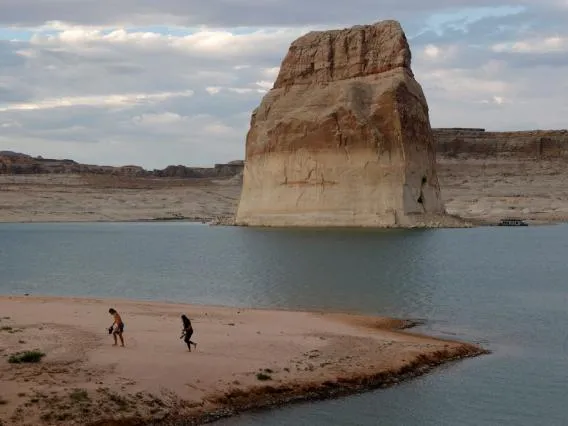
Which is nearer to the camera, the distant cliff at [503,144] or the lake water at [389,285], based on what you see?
the lake water at [389,285]

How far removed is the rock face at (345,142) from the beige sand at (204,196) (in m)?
22.4

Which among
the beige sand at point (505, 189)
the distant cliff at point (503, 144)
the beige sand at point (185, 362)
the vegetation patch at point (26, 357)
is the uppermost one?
the distant cliff at point (503, 144)

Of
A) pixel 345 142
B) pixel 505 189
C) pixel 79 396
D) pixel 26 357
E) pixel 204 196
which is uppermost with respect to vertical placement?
pixel 345 142

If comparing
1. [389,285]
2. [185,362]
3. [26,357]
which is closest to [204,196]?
[389,285]

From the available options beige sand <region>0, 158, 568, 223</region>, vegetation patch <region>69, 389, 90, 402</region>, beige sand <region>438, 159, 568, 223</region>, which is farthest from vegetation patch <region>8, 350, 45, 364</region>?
beige sand <region>0, 158, 568, 223</region>

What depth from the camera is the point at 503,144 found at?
142 metres

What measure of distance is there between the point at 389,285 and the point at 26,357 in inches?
815

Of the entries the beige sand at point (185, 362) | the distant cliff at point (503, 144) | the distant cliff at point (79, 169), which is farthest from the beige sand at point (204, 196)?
the beige sand at point (185, 362)

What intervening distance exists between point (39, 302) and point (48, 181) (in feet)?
358

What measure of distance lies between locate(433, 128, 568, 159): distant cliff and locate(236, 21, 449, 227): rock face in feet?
217

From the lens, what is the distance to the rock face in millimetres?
70938

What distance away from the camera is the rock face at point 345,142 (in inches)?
2793

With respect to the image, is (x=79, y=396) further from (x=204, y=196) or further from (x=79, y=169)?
(x=79, y=169)

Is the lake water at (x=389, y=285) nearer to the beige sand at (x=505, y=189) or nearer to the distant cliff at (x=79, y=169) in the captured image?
the beige sand at (x=505, y=189)
